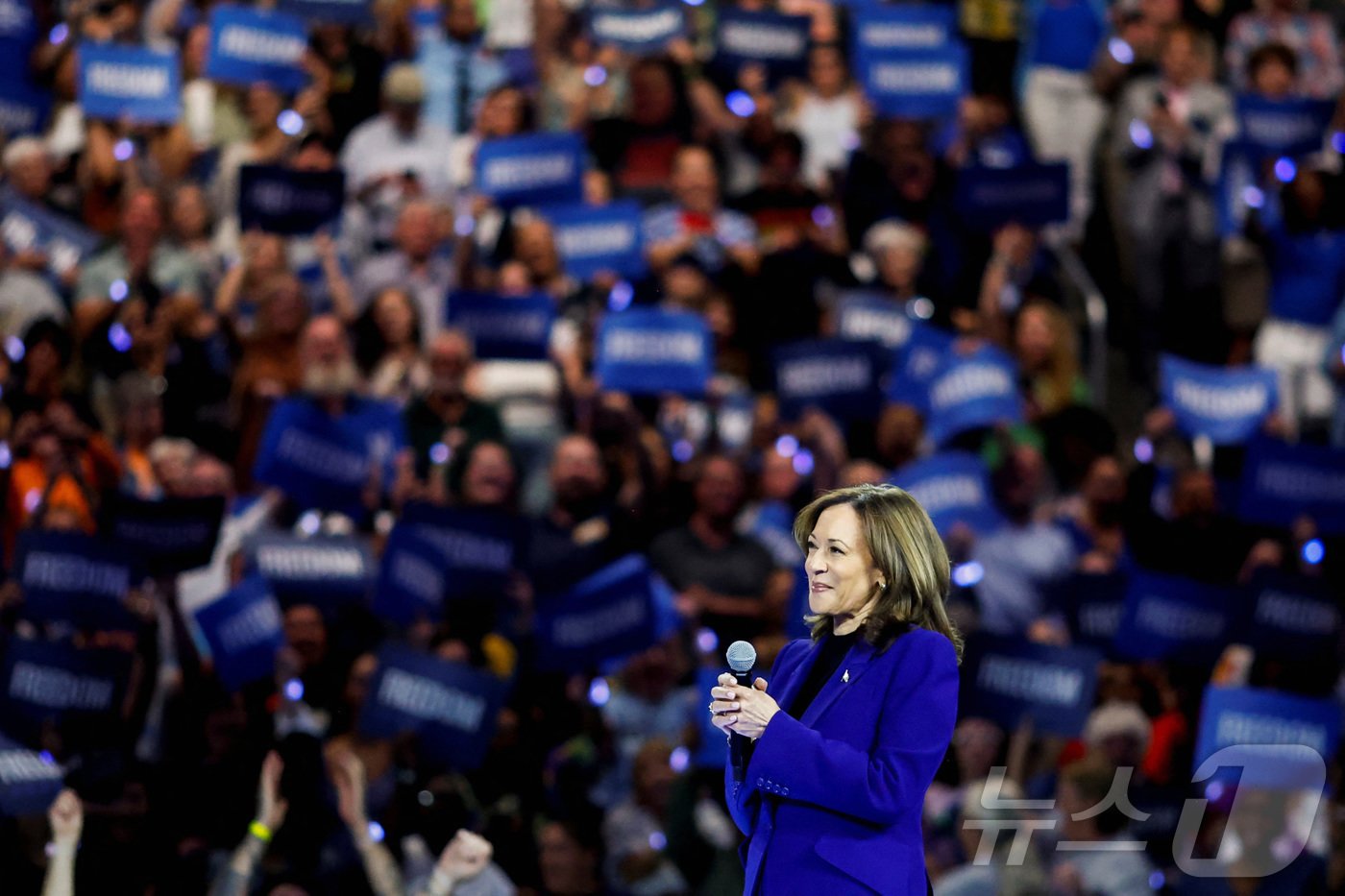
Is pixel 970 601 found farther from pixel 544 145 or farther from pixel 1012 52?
pixel 1012 52

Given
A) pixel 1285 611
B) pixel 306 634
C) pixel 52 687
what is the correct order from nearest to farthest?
1. pixel 52 687
2. pixel 306 634
3. pixel 1285 611

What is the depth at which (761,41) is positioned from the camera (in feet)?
29.8

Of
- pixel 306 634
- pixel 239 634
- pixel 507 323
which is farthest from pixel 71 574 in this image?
pixel 507 323

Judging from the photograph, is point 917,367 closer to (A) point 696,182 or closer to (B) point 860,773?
(A) point 696,182

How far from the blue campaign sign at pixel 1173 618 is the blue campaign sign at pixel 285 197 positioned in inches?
132

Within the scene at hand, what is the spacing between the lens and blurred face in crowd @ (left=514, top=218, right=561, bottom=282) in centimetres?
834

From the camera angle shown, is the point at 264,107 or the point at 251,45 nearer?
the point at 251,45

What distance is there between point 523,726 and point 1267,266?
3.94 m

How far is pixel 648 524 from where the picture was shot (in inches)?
300

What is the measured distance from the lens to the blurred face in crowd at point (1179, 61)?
945 centimetres

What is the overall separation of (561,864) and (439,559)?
1.08 metres

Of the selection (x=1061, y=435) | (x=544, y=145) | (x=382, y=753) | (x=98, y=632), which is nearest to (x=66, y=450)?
(x=98, y=632)

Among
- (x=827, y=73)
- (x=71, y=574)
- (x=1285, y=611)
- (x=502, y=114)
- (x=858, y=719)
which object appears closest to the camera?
(x=858, y=719)

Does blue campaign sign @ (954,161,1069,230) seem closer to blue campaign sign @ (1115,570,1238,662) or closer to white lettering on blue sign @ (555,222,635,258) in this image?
white lettering on blue sign @ (555,222,635,258)
